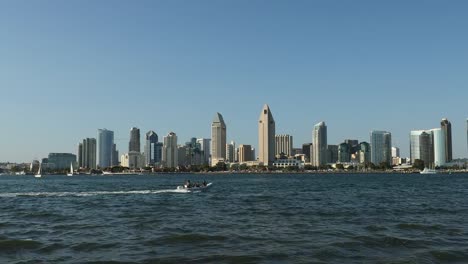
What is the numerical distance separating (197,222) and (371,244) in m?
16.0

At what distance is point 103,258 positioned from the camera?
25.0 metres

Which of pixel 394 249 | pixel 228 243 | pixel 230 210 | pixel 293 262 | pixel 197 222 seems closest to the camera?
pixel 293 262

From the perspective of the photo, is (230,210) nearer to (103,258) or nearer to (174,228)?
(174,228)

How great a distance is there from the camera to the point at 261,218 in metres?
42.0

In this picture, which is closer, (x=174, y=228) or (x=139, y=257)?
(x=139, y=257)

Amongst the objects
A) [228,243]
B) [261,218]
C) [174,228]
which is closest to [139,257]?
[228,243]

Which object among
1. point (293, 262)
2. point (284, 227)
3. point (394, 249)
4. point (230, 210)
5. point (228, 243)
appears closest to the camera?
point (293, 262)

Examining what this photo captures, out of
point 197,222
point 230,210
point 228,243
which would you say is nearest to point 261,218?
point 197,222

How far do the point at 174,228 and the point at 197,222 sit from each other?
3932 mm

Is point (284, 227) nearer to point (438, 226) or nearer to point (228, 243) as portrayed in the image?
point (228, 243)

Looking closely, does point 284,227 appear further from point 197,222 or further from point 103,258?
point 103,258

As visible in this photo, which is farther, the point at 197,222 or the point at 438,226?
the point at 197,222

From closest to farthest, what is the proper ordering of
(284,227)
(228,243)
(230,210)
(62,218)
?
(228,243), (284,227), (62,218), (230,210)

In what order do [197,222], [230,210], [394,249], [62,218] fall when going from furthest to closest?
[230,210] → [62,218] → [197,222] → [394,249]
